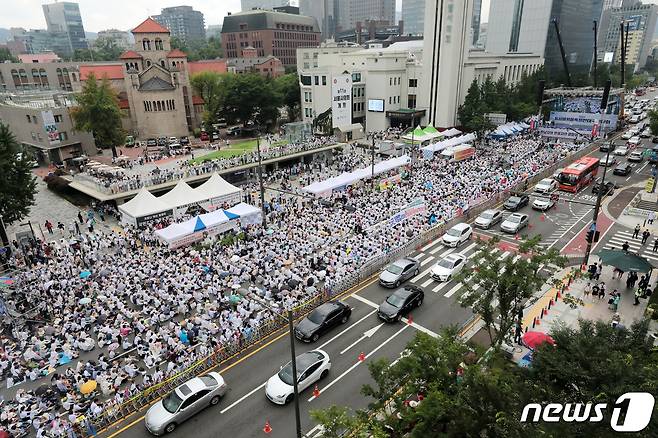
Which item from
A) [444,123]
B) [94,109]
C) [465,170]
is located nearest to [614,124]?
[444,123]

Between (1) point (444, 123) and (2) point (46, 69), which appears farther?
(2) point (46, 69)

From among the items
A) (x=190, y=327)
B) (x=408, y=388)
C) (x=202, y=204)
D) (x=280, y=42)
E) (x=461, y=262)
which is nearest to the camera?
(x=408, y=388)

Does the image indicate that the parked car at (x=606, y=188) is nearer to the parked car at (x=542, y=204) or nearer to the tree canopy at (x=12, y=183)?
the parked car at (x=542, y=204)

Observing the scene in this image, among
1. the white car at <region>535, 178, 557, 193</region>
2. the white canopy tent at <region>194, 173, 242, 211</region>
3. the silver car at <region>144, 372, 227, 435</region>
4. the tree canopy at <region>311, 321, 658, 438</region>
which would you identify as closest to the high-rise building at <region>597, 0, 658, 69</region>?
the white car at <region>535, 178, 557, 193</region>

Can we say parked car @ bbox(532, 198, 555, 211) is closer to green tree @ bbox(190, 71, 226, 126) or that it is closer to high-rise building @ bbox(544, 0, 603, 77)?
green tree @ bbox(190, 71, 226, 126)

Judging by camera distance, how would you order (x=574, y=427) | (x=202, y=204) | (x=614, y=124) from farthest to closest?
(x=614, y=124)
(x=202, y=204)
(x=574, y=427)

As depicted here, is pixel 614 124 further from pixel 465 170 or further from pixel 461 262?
pixel 461 262

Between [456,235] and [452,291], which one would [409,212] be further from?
[452,291]

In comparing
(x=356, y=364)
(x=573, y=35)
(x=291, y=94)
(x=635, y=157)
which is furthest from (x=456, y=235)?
(x=573, y=35)
